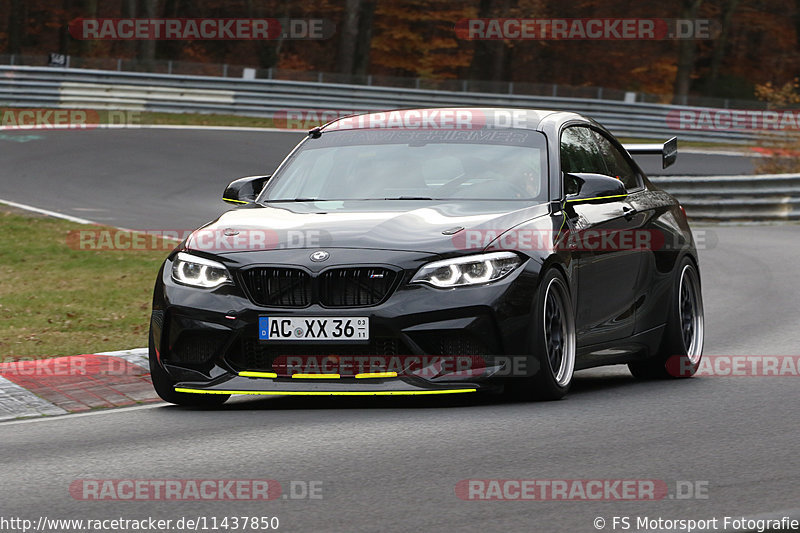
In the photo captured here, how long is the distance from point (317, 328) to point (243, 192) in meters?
1.93

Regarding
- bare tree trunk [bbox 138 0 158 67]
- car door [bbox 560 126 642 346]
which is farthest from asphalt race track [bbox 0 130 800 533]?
bare tree trunk [bbox 138 0 158 67]

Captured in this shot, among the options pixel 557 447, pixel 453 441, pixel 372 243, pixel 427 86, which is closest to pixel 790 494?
pixel 557 447

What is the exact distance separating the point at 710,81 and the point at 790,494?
59370mm

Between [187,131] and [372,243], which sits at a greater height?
[372,243]

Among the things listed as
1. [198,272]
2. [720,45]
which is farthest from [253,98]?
[720,45]

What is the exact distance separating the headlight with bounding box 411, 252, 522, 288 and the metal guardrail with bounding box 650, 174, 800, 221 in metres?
15.6

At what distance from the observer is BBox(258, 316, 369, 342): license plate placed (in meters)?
7.52

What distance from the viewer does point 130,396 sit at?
8.87 m

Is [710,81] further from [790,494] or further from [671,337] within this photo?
[790,494]

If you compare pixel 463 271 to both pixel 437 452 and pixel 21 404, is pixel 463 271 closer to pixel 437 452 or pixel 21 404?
pixel 437 452

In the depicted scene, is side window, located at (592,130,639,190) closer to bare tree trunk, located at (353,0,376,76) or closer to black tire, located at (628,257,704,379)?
black tire, located at (628,257,704,379)

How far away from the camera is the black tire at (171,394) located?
26.6 feet

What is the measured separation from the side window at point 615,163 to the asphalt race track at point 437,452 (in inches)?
52.9

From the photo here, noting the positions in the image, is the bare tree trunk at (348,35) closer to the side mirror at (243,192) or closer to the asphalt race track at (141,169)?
the asphalt race track at (141,169)
